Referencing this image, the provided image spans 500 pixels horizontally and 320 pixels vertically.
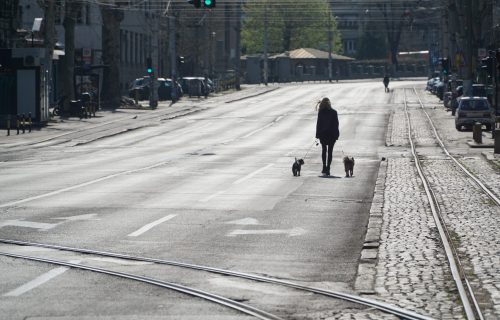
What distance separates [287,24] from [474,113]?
12136cm

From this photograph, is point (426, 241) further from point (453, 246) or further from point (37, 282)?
point (37, 282)

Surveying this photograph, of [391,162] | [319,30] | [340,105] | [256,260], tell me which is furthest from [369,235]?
[319,30]

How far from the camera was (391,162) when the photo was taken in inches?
1363

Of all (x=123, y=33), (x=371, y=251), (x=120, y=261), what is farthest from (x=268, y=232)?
(x=123, y=33)

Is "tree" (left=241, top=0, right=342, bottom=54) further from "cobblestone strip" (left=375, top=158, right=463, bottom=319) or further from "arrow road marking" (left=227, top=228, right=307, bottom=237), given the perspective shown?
"arrow road marking" (left=227, top=228, right=307, bottom=237)

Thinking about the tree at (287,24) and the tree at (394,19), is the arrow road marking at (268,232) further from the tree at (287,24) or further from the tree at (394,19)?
the tree at (394,19)

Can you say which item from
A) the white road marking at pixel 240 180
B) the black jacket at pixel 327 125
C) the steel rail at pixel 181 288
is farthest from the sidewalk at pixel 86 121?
the steel rail at pixel 181 288

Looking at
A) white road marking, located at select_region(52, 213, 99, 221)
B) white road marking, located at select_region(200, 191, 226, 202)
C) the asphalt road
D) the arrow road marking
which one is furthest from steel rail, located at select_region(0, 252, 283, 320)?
white road marking, located at select_region(200, 191, 226, 202)

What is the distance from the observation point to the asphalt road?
10.8 m

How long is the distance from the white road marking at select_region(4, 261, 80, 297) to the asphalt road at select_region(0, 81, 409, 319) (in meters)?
0.05

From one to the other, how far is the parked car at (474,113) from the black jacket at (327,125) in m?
24.4

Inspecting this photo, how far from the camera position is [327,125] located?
93.1ft

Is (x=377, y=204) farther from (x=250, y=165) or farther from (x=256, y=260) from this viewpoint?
(x=250, y=165)

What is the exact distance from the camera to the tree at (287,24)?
547 feet
